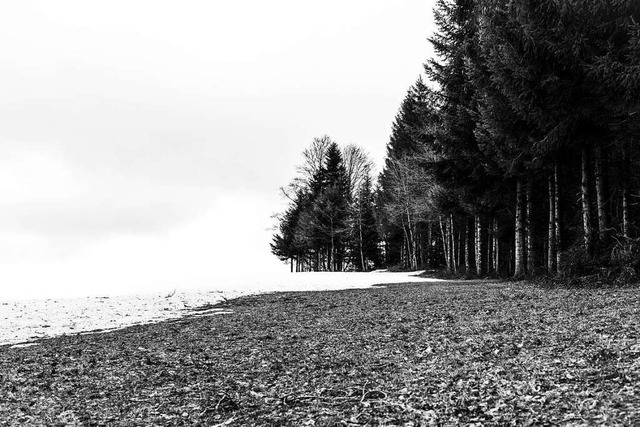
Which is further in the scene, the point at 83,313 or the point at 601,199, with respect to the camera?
the point at 83,313

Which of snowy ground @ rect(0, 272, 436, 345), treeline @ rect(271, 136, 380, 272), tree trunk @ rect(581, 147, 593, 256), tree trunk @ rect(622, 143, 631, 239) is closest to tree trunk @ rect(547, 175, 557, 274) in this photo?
tree trunk @ rect(581, 147, 593, 256)

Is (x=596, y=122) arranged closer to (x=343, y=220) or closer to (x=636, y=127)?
(x=636, y=127)

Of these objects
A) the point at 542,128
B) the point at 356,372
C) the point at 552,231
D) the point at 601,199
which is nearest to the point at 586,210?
the point at 601,199

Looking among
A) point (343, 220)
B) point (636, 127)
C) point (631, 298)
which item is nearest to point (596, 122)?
point (636, 127)

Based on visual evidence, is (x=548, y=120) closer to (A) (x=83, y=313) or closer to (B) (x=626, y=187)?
(B) (x=626, y=187)

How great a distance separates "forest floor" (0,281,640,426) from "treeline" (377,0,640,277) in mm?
5675

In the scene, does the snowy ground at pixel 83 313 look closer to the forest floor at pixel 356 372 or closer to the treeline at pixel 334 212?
the forest floor at pixel 356 372

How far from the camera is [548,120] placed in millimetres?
13969

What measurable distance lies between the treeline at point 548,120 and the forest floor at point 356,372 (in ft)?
18.6

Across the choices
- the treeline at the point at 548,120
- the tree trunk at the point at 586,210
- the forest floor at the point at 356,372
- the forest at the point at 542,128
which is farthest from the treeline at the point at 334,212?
the forest floor at the point at 356,372

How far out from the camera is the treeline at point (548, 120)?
40.1 feet

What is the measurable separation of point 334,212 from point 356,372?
4063 cm

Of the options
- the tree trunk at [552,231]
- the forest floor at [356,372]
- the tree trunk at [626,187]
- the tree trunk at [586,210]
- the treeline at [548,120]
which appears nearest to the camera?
the forest floor at [356,372]

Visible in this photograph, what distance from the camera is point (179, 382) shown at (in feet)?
17.6
